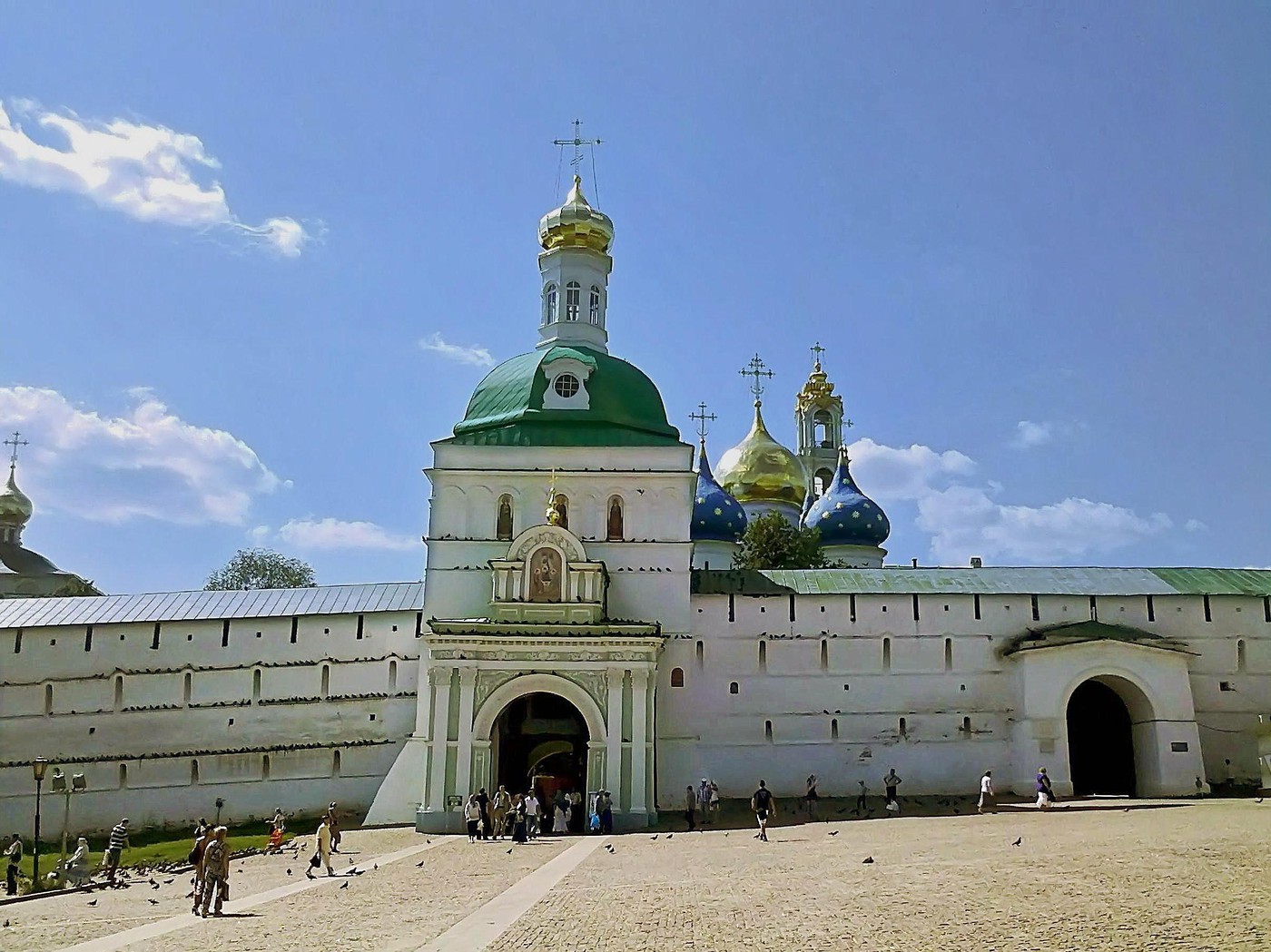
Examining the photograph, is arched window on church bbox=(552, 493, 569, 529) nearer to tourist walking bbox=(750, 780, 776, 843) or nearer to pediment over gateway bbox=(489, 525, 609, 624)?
pediment over gateway bbox=(489, 525, 609, 624)

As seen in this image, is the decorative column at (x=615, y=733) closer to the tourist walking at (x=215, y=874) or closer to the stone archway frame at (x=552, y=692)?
the stone archway frame at (x=552, y=692)

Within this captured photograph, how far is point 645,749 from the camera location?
77.4 ft

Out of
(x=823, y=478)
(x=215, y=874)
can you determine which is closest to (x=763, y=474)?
(x=823, y=478)

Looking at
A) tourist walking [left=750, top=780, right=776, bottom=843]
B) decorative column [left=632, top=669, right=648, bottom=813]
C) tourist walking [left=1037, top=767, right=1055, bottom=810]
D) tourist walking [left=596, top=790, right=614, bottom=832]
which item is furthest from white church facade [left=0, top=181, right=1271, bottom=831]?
tourist walking [left=750, top=780, right=776, bottom=843]

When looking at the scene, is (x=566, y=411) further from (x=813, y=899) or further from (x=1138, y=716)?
(x=813, y=899)

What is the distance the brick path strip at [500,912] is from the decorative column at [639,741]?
6304 millimetres

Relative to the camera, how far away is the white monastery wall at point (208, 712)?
27.2 m

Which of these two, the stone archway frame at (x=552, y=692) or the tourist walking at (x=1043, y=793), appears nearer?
the tourist walking at (x=1043, y=793)

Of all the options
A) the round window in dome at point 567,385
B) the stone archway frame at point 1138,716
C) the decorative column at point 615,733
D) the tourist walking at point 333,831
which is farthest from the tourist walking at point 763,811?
the round window in dome at point 567,385

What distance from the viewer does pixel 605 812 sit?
2262 cm

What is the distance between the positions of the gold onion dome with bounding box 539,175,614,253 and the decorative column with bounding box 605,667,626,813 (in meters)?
12.1

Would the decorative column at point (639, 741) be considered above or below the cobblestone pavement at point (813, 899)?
above

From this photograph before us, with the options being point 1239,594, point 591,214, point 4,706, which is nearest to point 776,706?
point 1239,594

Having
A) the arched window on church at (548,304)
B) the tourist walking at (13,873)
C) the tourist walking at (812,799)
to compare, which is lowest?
the tourist walking at (13,873)
